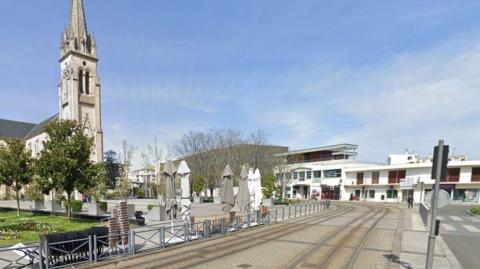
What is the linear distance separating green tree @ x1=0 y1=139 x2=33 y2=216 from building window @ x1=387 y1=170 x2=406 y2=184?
51.4m

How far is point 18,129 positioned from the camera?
223ft

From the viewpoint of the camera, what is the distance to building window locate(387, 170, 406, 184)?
47312 millimetres

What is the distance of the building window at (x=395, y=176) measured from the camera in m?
47.3

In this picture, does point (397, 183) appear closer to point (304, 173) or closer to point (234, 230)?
point (304, 173)

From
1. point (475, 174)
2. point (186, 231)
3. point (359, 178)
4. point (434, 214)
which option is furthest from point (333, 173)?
point (434, 214)

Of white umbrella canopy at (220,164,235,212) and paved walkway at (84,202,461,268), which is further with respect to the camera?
white umbrella canopy at (220,164,235,212)

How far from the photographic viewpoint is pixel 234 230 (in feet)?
48.1

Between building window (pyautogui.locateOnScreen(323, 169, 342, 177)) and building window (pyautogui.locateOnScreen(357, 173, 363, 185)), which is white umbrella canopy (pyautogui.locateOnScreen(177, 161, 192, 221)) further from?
building window (pyautogui.locateOnScreen(323, 169, 342, 177))

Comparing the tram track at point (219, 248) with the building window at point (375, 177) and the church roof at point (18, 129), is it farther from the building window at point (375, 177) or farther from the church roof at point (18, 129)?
the church roof at point (18, 129)

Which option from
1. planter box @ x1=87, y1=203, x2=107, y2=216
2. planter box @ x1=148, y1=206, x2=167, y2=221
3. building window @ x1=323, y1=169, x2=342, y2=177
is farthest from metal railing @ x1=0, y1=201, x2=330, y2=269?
building window @ x1=323, y1=169, x2=342, y2=177

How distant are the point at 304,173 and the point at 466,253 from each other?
5465 cm

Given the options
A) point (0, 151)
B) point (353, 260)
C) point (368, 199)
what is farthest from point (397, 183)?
point (0, 151)

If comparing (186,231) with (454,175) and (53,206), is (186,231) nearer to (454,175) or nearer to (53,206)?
(53,206)

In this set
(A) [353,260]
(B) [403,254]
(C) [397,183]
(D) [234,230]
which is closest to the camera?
(A) [353,260]
